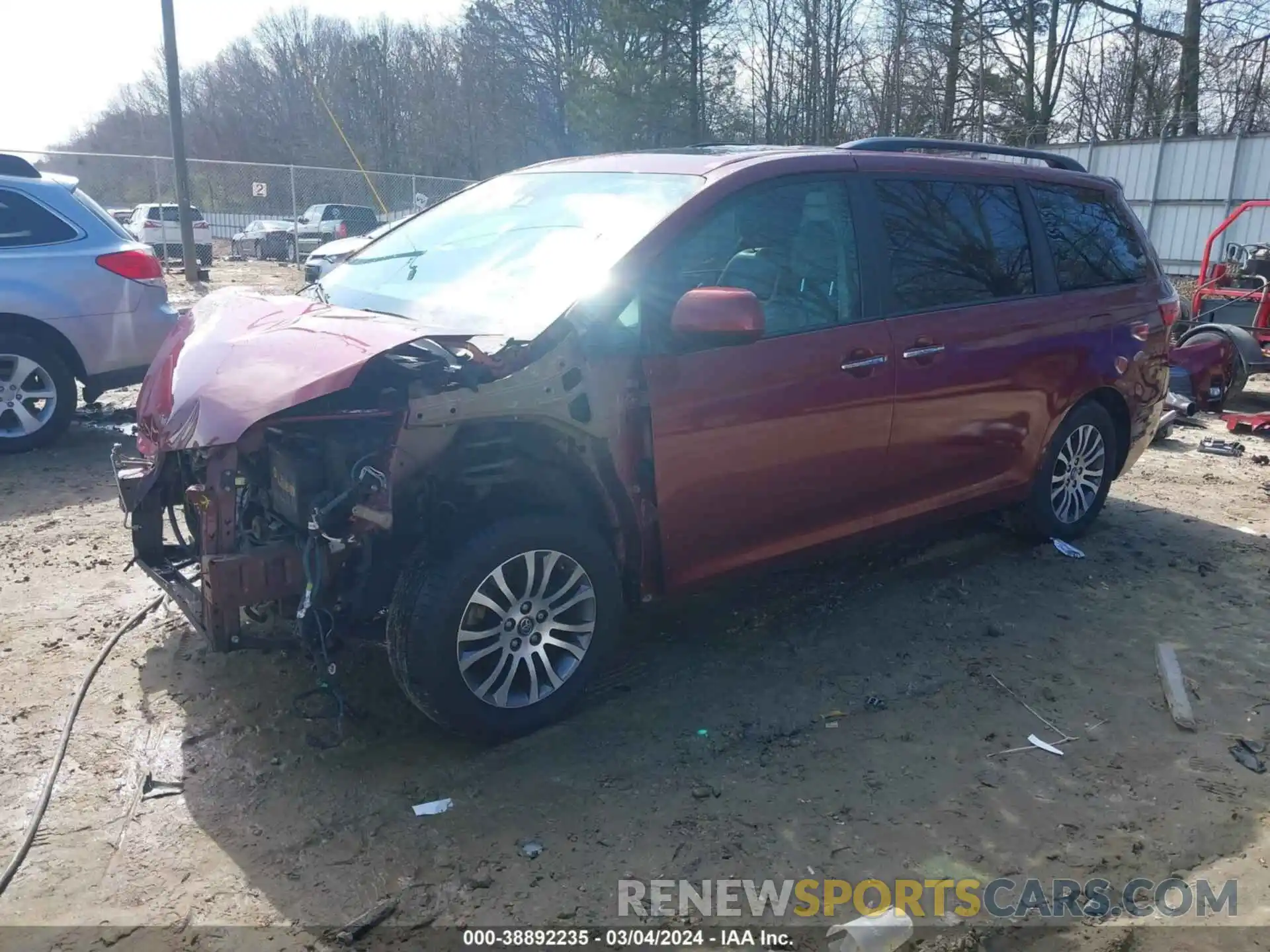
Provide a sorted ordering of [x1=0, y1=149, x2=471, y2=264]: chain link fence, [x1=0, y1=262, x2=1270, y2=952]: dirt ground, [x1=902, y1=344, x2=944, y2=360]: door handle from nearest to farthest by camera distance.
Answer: [x1=0, y1=262, x2=1270, y2=952]: dirt ground
[x1=902, y1=344, x2=944, y2=360]: door handle
[x1=0, y1=149, x2=471, y2=264]: chain link fence

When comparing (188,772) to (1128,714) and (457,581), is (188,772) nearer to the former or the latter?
(457,581)

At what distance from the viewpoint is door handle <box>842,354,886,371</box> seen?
12.6 ft

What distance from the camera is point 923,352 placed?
4109 millimetres

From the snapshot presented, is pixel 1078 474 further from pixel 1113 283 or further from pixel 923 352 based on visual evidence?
pixel 923 352

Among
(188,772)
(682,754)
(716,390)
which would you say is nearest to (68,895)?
(188,772)

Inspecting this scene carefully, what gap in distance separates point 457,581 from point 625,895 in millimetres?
1043

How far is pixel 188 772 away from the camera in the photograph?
10.2 ft

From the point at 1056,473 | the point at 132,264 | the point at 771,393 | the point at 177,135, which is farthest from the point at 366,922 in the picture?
the point at 177,135

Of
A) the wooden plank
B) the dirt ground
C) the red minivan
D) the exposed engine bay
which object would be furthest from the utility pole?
the wooden plank

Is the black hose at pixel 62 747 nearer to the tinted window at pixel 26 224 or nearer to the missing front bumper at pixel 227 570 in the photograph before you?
the missing front bumper at pixel 227 570

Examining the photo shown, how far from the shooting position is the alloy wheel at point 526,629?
3.10 meters

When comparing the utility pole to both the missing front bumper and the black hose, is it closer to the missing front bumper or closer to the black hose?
the black hose

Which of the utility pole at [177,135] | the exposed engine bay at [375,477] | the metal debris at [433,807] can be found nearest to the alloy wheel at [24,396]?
the exposed engine bay at [375,477]

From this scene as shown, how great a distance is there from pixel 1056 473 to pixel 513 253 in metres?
3.27
